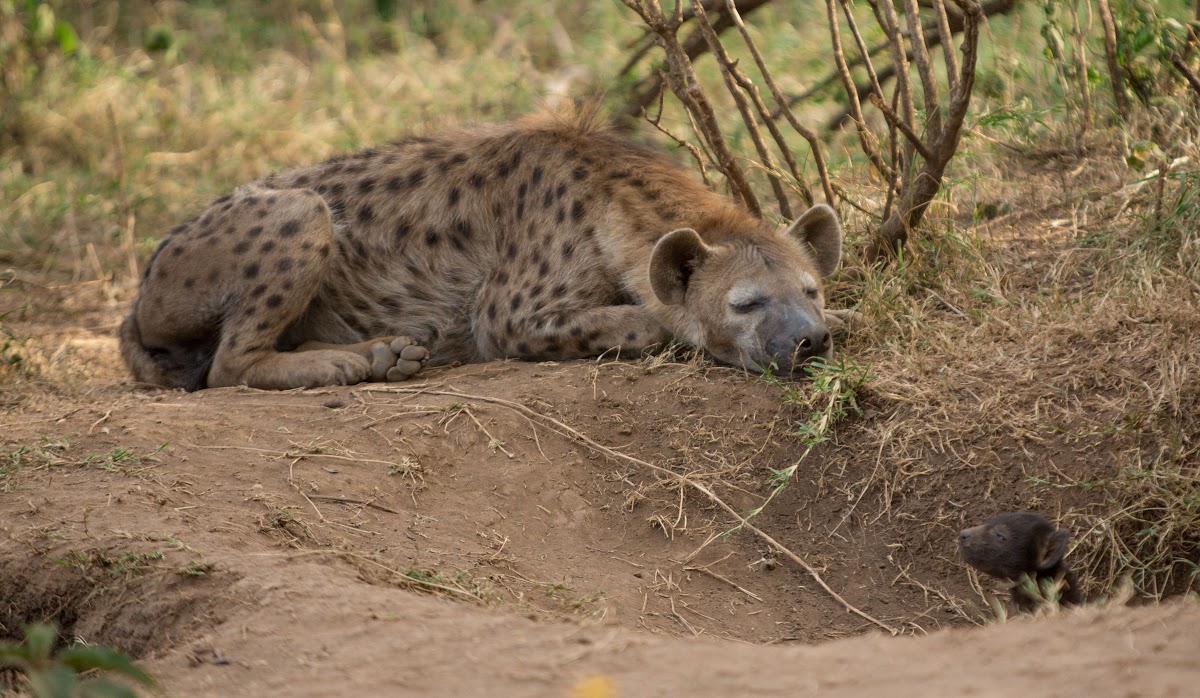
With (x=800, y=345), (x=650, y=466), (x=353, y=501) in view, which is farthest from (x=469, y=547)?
(x=800, y=345)

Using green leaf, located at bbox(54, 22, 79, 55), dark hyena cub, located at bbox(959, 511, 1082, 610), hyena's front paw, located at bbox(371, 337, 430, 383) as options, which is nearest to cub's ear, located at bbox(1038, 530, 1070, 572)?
dark hyena cub, located at bbox(959, 511, 1082, 610)

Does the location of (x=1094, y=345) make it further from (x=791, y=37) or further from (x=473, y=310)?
(x=791, y=37)

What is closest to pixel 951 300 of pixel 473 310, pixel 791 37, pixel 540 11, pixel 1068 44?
pixel 473 310

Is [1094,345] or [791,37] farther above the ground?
[791,37]

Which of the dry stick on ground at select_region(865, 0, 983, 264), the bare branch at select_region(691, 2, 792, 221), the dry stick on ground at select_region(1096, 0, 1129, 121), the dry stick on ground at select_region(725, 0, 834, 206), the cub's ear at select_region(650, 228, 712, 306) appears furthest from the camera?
the dry stick on ground at select_region(1096, 0, 1129, 121)

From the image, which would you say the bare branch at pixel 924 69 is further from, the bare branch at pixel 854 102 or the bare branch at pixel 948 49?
the bare branch at pixel 854 102

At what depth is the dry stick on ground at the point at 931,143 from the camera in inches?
152

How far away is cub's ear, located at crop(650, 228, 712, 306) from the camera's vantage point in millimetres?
4008

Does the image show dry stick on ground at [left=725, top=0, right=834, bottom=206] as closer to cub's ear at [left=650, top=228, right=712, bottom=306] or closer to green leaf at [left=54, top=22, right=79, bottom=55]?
cub's ear at [left=650, top=228, right=712, bottom=306]

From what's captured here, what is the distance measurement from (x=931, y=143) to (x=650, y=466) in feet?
5.02

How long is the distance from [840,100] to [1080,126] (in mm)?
1005

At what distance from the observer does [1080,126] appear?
489 centimetres

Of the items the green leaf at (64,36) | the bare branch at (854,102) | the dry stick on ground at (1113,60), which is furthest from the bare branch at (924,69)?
the green leaf at (64,36)

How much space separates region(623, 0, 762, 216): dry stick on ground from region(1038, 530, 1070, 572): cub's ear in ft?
6.83
